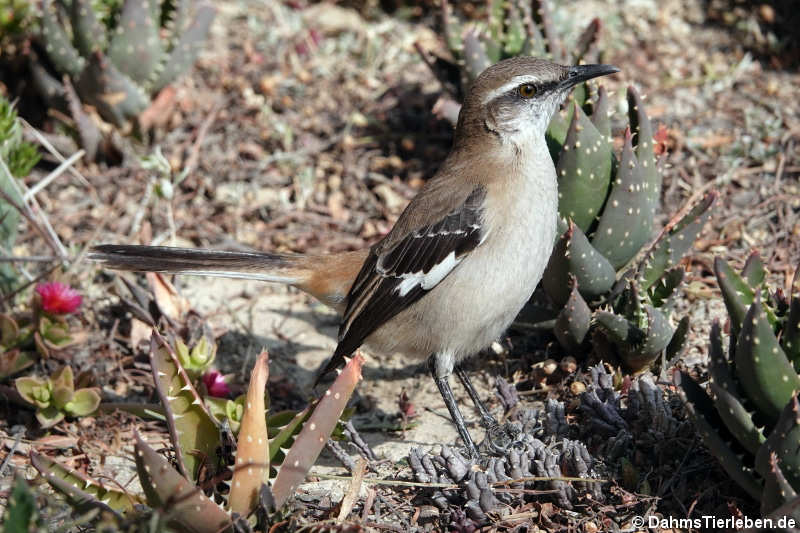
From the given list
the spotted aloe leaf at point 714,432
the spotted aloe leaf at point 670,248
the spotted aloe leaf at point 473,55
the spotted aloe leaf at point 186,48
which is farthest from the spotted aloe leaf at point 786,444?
the spotted aloe leaf at point 186,48

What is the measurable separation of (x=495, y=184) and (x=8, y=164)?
9.86 ft

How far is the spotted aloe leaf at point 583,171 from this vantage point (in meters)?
4.36

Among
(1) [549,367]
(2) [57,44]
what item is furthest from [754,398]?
(2) [57,44]

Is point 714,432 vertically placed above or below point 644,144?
below

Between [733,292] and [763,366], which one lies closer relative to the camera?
[763,366]

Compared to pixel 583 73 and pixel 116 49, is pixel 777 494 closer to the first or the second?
pixel 583 73

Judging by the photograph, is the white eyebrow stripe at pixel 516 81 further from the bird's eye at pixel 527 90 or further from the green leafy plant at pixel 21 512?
the green leafy plant at pixel 21 512

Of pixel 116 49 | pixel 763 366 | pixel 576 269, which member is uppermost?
pixel 116 49

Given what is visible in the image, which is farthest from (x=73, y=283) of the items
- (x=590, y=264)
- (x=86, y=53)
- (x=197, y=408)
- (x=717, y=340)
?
(x=717, y=340)

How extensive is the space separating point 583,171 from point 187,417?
231 centimetres

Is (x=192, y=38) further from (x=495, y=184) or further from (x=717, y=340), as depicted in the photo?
(x=717, y=340)

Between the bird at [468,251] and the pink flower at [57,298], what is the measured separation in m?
0.36

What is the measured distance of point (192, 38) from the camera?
6.46m

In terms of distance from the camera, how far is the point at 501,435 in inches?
171
